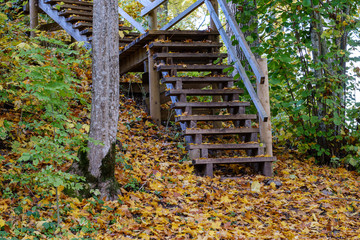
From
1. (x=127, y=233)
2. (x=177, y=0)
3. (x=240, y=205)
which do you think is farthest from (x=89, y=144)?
(x=177, y=0)

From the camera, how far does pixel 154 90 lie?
8.06 meters

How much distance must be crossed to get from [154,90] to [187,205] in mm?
3679

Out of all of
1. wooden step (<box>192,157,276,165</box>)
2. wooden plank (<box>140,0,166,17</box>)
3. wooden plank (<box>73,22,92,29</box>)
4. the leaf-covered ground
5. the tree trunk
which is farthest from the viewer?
wooden plank (<box>73,22,92,29</box>)

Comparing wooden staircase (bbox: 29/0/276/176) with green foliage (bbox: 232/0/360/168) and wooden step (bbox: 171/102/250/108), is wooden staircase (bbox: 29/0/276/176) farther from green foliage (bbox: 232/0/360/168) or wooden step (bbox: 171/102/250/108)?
green foliage (bbox: 232/0/360/168)

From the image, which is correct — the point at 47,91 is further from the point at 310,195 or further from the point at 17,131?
the point at 310,195

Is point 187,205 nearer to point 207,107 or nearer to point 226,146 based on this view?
point 226,146

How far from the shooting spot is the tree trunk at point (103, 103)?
15.5ft

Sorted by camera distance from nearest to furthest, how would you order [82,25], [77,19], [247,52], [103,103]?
[103,103] < [247,52] < [82,25] < [77,19]

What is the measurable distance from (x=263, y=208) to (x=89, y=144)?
2.40 metres

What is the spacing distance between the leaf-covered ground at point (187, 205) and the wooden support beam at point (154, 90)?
1.13 metres

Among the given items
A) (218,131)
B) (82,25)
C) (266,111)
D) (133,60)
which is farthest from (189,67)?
(82,25)

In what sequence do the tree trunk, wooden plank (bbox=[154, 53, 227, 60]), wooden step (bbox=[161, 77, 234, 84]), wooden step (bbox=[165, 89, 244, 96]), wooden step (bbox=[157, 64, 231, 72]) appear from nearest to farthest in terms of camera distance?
the tree trunk, wooden step (bbox=[165, 89, 244, 96]), wooden step (bbox=[161, 77, 234, 84]), wooden step (bbox=[157, 64, 231, 72]), wooden plank (bbox=[154, 53, 227, 60])

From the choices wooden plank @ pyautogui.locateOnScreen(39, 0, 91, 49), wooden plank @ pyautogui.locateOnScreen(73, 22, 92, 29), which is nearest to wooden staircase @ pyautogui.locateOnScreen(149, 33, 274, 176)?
wooden plank @ pyautogui.locateOnScreen(73, 22, 92, 29)

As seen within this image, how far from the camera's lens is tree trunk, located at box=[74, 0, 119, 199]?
472cm
